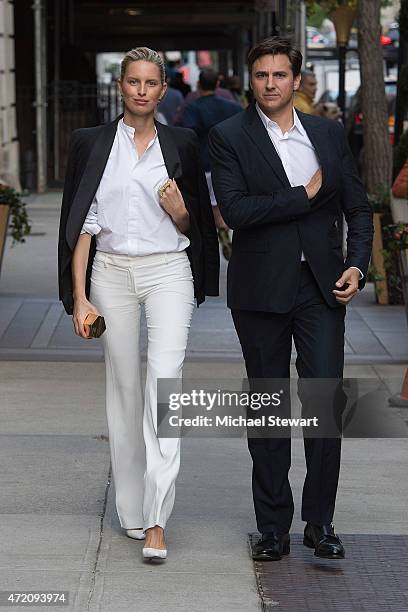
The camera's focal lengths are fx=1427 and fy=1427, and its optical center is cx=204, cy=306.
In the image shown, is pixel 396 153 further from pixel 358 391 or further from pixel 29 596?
pixel 29 596

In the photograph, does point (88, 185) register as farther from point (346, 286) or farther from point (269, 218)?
point (346, 286)

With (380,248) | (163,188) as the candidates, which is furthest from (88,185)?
(380,248)

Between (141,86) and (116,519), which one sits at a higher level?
(141,86)

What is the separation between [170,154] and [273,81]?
0.49m

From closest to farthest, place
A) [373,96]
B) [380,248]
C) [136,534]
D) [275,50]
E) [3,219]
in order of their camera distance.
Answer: [275,50], [136,534], [3,219], [380,248], [373,96]

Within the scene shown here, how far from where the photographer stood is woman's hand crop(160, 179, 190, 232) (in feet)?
17.2

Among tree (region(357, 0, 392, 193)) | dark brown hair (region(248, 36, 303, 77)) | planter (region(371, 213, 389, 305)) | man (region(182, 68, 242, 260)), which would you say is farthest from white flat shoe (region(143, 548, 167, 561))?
tree (region(357, 0, 392, 193))

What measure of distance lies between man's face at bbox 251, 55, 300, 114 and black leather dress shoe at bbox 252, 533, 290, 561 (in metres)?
1.60

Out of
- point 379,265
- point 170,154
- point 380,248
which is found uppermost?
point 170,154

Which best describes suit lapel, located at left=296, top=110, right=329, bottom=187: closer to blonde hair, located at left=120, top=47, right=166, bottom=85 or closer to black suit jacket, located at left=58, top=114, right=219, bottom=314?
black suit jacket, located at left=58, top=114, right=219, bottom=314

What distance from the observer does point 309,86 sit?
15055 mm

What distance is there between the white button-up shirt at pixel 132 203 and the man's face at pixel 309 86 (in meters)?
Result: 9.57

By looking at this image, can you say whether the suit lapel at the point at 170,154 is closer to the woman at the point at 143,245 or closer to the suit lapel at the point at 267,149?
the woman at the point at 143,245

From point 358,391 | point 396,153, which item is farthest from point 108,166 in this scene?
point 396,153
